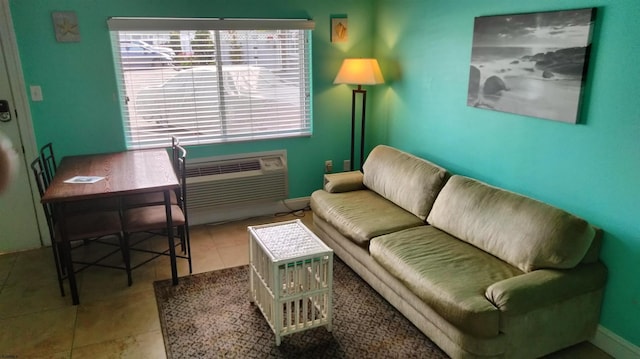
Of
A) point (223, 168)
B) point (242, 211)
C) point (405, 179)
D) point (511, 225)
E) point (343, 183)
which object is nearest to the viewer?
point (511, 225)

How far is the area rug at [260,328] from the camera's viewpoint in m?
2.54

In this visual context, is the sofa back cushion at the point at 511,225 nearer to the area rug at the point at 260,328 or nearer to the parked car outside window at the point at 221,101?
the area rug at the point at 260,328

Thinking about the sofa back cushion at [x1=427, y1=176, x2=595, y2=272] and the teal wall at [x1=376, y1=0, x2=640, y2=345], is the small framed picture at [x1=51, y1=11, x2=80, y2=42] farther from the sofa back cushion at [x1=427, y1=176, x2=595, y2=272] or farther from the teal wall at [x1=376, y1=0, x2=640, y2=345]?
the sofa back cushion at [x1=427, y1=176, x2=595, y2=272]

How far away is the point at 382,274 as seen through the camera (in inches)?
115

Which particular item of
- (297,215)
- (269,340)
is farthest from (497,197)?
(297,215)

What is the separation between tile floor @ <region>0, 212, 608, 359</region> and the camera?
8.41ft

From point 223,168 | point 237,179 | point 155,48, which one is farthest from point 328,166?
point 155,48

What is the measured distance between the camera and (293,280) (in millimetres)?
2570

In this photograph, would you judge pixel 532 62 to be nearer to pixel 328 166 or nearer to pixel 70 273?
pixel 328 166

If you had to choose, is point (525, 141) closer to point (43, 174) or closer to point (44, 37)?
point (43, 174)

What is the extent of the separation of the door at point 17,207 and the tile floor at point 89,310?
0.10 metres

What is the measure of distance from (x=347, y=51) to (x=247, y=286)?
2.45 m

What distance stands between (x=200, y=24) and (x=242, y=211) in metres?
1.73

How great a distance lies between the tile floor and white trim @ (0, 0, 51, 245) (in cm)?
52
